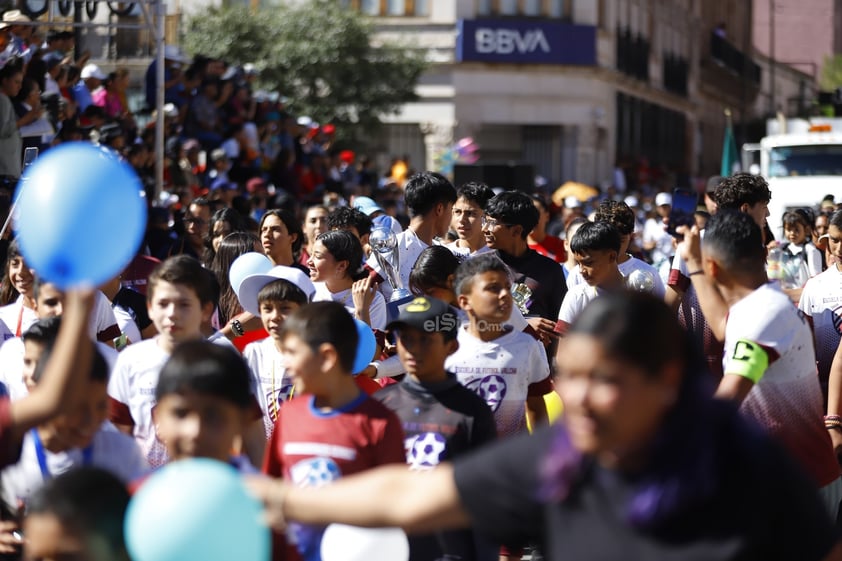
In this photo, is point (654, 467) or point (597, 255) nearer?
point (654, 467)

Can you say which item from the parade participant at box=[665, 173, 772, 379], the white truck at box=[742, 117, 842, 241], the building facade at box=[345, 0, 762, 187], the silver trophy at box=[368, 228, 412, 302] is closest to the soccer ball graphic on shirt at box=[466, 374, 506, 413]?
the parade participant at box=[665, 173, 772, 379]

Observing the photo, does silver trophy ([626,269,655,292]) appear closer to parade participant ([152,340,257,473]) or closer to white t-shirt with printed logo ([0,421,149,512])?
white t-shirt with printed logo ([0,421,149,512])

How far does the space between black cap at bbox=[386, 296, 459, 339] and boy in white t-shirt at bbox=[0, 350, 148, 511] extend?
1.34m

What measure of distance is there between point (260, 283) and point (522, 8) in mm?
36789

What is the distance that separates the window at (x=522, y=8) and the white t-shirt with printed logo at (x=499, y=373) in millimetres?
36442

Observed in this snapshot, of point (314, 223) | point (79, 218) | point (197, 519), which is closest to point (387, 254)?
point (314, 223)

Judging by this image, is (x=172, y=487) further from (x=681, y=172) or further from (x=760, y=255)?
(x=681, y=172)

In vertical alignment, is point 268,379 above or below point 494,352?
below

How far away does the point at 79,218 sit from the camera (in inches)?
149

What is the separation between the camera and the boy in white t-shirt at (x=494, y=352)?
634 centimetres

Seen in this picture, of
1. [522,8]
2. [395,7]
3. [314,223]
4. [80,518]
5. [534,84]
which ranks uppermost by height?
[522,8]

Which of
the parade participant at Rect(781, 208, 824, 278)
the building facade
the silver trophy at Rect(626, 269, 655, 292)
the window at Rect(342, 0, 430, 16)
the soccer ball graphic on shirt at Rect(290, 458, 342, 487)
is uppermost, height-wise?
the window at Rect(342, 0, 430, 16)

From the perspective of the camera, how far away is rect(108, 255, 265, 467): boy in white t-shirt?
555 centimetres

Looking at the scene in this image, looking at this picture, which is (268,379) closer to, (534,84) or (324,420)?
(324,420)
